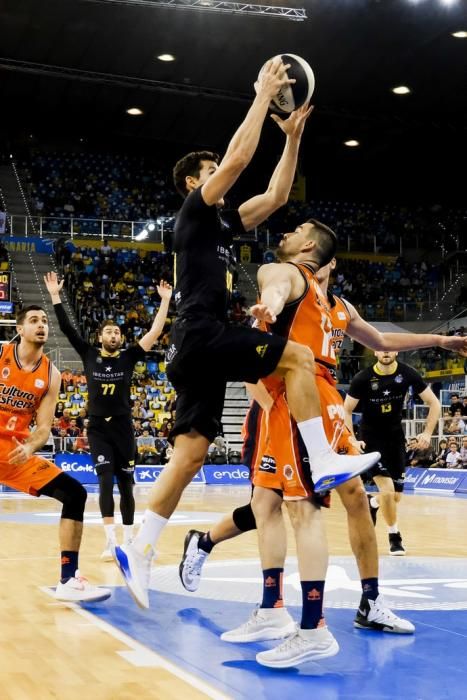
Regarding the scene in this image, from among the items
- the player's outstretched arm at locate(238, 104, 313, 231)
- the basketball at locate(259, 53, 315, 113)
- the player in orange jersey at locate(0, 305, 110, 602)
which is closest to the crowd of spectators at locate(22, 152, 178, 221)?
the player in orange jersey at locate(0, 305, 110, 602)

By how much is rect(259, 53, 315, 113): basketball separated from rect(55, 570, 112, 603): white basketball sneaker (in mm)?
3378

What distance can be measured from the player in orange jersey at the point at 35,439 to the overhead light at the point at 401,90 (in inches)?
937

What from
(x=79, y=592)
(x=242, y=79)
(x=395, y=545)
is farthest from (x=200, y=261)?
(x=242, y=79)

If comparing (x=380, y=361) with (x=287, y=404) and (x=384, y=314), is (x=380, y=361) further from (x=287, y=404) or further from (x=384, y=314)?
(x=384, y=314)

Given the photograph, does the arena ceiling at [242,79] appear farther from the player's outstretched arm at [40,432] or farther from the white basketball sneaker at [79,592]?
the white basketball sneaker at [79,592]

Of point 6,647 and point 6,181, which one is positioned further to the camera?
point 6,181

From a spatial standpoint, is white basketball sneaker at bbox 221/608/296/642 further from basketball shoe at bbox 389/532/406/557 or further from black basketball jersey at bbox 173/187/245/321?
basketball shoe at bbox 389/532/406/557

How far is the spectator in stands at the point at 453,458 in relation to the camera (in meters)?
20.5

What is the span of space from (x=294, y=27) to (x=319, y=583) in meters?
21.7

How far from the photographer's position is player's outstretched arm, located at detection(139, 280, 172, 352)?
7383 millimetres

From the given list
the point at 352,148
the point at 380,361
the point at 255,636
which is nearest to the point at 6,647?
the point at 255,636

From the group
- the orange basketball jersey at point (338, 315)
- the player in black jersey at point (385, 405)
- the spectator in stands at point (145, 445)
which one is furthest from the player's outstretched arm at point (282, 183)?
the spectator in stands at point (145, 445)

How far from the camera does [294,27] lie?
77.5ft

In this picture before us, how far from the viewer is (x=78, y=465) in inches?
832
